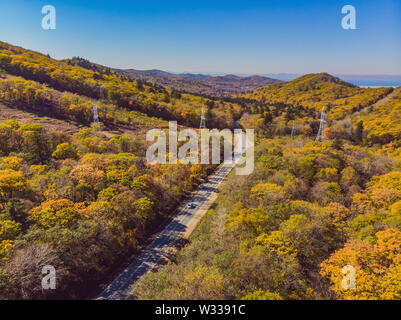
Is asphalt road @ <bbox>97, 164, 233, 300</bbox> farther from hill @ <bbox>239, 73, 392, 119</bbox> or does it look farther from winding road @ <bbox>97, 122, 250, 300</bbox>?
hill @ <bbox>239, 73, 392, 119</bbox>

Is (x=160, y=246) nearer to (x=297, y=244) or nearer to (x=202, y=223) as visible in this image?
(x=202, y=223)

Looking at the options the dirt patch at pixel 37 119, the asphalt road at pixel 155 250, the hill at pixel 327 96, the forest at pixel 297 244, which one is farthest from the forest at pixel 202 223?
the hill at pixel 327 96

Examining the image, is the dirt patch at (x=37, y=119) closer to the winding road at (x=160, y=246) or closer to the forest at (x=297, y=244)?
the winding road at (x=160, y=246)

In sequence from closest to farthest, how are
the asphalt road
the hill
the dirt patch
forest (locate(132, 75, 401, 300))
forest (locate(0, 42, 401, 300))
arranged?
1. forest (locate(132, 75, 401, 300))
2. forest (locate(0, 42, 401, 300))
3. the asphalt road
4. the dirt patch
5. the hill

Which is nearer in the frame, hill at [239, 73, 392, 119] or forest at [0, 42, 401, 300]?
forest at [0, 42, 401, 300]

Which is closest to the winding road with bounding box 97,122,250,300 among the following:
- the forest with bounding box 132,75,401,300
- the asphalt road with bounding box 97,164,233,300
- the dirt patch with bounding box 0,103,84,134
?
the asphalt road with bounding box 97,164,233,300

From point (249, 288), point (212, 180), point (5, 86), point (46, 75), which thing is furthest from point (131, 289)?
point (46, 75)

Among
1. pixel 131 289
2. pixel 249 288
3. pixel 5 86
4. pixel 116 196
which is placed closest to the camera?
pixel 249 288

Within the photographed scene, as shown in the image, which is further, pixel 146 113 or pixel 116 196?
pixel 146 113
